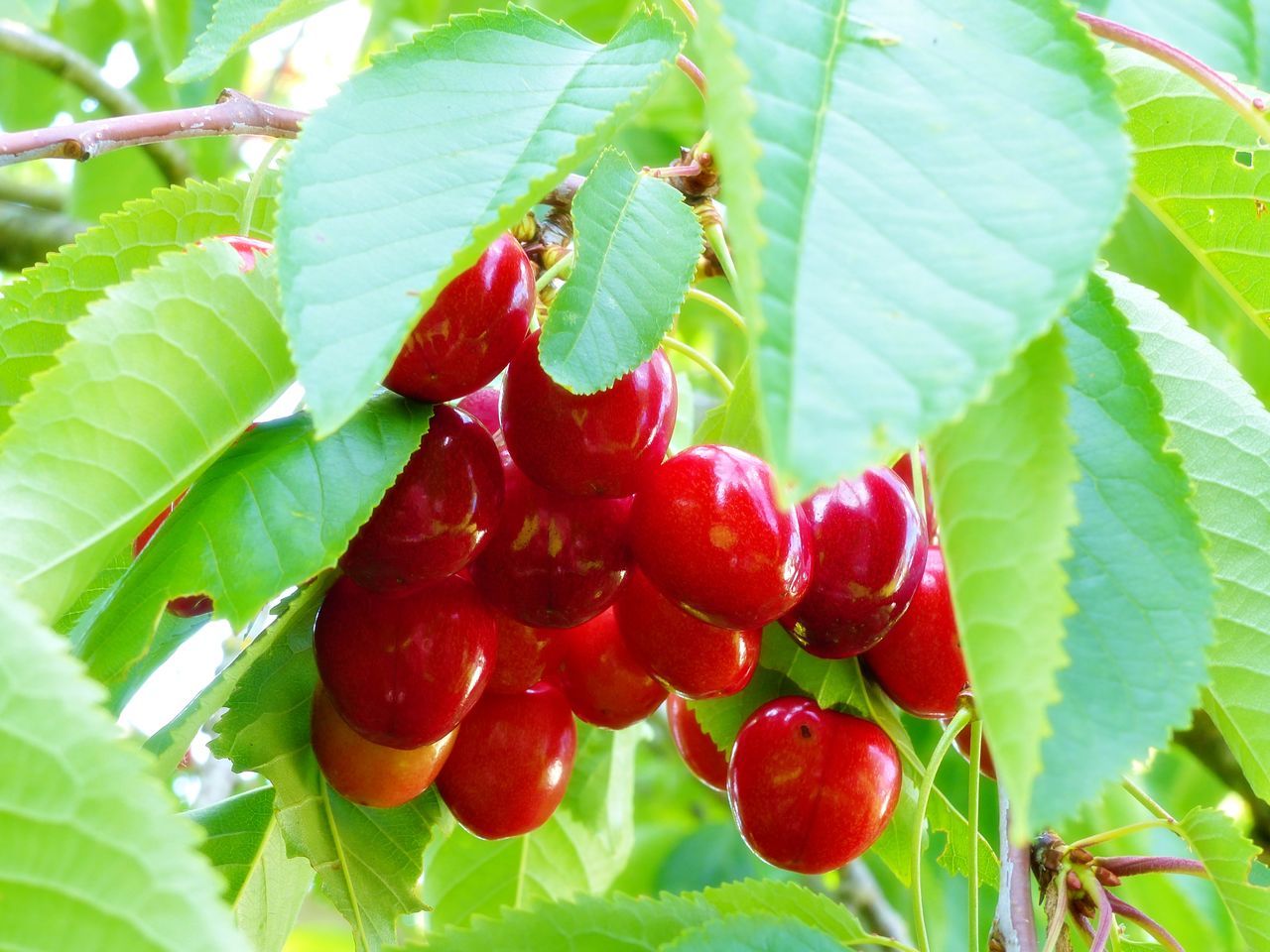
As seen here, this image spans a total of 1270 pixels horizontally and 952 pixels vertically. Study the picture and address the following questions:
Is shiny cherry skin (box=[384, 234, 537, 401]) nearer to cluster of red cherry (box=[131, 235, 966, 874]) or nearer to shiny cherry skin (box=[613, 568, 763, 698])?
cluster of red cherry (box=[131, 235, 966, 874])

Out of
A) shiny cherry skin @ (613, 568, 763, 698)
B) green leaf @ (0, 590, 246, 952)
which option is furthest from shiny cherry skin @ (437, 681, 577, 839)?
green leaf @ (0, 590, 246, 952)

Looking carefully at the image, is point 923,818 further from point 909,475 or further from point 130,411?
point 130,411

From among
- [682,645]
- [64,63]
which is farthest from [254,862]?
[64,63]

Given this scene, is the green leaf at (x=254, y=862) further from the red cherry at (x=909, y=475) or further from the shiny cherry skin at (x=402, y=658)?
the red cherry at (x=909, y=475)

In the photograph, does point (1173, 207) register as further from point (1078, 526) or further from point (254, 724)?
point (254, 724)

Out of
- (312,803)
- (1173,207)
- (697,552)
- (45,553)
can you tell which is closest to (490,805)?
(312,803)

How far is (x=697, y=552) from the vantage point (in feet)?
2.63

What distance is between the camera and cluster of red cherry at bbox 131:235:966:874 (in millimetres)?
797

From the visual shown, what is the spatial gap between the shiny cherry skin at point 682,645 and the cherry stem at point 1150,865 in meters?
0.31

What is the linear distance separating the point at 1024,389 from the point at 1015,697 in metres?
0.14

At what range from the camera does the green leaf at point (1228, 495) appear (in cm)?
85

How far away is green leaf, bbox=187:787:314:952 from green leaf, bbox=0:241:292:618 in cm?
40

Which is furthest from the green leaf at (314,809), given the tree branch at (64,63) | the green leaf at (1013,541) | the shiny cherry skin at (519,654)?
the tree branch at (64,63)

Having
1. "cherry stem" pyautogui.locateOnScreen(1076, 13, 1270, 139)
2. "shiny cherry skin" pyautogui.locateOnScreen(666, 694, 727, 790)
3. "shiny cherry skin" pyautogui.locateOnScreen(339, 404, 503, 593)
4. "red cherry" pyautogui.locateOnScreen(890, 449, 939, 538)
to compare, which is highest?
"cherry stem" pyautogui.locateOnScreen(1076, 13, 1270, 139)
